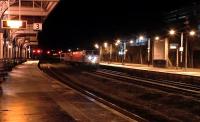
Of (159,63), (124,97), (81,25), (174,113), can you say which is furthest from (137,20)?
(174,113)

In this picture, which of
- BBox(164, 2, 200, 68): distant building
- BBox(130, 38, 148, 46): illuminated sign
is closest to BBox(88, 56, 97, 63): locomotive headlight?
BBox(130, 38, 148, 46): illuminated sign

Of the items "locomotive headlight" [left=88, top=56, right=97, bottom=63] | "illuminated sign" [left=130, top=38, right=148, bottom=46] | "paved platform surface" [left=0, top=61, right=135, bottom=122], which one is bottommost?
"paved platform surface" [left=0, top=61, right=135, bottom=122]

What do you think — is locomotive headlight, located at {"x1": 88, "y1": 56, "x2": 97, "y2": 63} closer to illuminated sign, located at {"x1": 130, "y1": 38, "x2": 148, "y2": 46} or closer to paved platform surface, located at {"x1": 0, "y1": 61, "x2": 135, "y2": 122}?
illuminated sign, located at {"x1": 130, "y1": 38, "x2": 148, "y2": 46}

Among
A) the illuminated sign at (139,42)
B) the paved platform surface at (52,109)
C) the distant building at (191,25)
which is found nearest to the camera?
the paved platform surface at (52,109)

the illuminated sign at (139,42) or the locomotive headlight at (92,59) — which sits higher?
the illuminated sign at (139,42)

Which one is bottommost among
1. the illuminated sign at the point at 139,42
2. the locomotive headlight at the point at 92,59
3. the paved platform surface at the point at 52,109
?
the paved platform surface at the point at 52,109

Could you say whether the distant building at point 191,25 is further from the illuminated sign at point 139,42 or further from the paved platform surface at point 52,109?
the paved platform surface at point 52,109

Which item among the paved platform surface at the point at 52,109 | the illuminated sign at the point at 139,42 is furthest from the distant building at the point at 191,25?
the paved platform surface at the point at 52,109

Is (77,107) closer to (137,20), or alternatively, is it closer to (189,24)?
(189,24)

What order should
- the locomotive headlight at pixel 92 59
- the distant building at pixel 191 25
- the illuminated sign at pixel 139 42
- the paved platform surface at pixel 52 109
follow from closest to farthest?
the paved platform surface at pixel 52 109 < the distant building at pixel 191 25 < the locomotive headlight at pixel 92 59 < the illuminated sign at pixel 139 42

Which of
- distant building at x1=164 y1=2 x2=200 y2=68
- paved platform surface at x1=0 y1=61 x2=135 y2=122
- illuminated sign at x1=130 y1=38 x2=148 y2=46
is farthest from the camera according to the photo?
illuminated sign at x1=130 y1=38 x2=148 y2=46

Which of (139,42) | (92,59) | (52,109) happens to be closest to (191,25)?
(92,59)

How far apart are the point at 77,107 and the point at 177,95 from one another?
948 centimetres

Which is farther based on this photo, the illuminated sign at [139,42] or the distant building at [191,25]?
the illuminated sign at [139,42]
